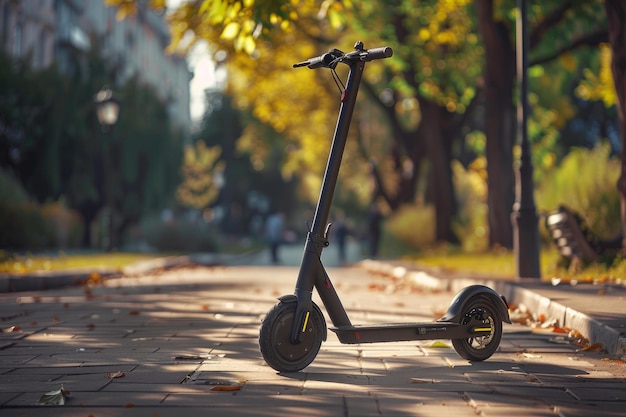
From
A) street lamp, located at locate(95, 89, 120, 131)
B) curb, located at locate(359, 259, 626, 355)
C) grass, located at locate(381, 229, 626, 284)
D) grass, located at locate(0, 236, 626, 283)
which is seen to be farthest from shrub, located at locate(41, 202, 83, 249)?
curb, located at locate(359, 259, 626, 355)

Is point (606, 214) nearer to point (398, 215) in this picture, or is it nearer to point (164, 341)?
point (164, 341)

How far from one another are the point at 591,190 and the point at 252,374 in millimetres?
12519

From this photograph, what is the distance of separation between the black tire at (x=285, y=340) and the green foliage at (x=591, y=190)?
36.7 ft

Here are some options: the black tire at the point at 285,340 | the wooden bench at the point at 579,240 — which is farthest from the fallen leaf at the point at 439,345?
the wooden bench at the point at 579,240

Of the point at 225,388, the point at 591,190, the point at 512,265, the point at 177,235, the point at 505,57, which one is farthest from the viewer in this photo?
the point at 177,235

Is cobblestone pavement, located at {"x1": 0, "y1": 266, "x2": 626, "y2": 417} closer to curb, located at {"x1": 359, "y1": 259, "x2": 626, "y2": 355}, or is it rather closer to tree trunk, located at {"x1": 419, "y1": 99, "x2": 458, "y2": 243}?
curb, located at {"x1": 359, "y1": 259, "x2": 626, "y2": 355}

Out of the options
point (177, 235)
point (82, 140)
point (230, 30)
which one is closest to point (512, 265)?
point (230, 30)

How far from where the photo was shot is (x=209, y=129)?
85.1 meters

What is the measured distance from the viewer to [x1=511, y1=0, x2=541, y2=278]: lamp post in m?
14.8

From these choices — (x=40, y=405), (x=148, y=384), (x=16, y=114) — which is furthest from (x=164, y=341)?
(x=16, y=114)

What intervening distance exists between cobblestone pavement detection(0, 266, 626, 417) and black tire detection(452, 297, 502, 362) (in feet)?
0.27

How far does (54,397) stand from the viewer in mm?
5770

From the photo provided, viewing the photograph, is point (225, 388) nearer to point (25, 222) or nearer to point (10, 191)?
point (25, 222)

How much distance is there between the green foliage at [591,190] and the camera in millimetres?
17656
